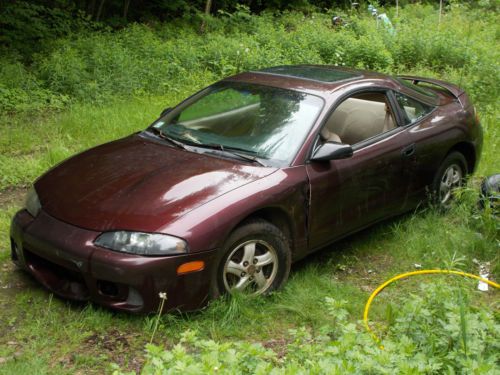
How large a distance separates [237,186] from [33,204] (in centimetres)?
143

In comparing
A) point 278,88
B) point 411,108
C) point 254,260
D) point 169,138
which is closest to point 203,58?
point 411,108

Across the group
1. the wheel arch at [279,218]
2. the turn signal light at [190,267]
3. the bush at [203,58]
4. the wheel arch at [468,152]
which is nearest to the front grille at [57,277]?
the turn signal light at [190,267]

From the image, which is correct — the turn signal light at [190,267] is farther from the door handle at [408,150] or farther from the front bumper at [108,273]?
the door handle at [408,150]

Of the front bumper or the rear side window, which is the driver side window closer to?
the rear side window

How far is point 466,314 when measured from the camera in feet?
10.6

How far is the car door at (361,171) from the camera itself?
184 inches

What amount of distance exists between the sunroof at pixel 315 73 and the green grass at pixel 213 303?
1432 mm

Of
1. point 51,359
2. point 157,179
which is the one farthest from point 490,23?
point 51,359

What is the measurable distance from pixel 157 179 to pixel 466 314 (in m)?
2.15

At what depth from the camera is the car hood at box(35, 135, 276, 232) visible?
12.9 feet

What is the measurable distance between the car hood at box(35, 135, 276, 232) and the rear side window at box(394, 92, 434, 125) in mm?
1729

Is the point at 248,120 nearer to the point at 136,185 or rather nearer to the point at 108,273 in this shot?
the point at 136,185

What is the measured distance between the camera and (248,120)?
493 cm

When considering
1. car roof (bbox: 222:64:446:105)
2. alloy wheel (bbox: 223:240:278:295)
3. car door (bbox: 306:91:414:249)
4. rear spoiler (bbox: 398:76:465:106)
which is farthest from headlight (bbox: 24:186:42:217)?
rear spoiler (bbox: 398:76:465:106)
